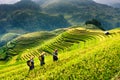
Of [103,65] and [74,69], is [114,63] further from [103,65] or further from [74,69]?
[74,69]

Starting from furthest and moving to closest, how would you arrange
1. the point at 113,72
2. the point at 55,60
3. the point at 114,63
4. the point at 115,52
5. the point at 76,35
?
1. the point at 76,35
2. the point at 55,60
3. the point at 115,52
4. the point at 114,63
5. the point at 113,72

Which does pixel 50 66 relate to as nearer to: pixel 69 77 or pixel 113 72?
pixel 69 77

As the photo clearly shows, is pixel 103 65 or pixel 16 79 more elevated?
pixel 103 65

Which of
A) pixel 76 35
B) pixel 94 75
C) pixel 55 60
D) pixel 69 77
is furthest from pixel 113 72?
pixel 76 35

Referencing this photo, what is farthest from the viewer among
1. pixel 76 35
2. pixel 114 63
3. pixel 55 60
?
pixel 76 35

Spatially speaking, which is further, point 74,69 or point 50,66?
point 50,66

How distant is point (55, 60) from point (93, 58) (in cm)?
1001

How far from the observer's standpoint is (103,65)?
46.2 meters

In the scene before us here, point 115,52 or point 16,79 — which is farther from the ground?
point 115,52

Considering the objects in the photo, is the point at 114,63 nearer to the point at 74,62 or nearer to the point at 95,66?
the point at 95,66

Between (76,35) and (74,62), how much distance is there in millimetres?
79836

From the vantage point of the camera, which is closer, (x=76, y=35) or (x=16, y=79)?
(x=16, y=79)

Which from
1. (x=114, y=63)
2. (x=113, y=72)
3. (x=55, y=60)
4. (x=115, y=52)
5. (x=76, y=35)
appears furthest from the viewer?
(x=76, y=35)

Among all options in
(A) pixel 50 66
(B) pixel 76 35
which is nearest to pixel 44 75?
(A) pixel 50 66
